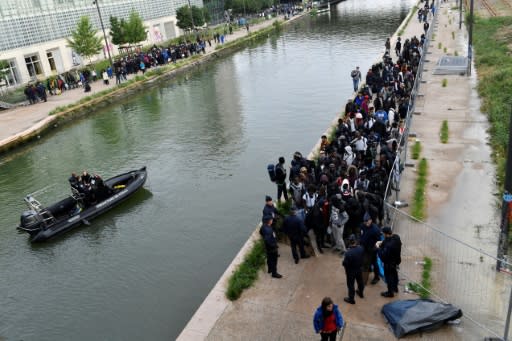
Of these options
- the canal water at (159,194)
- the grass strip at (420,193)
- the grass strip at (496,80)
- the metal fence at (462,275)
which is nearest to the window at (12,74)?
the canal water at (159,194)

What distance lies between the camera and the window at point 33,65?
128 feet

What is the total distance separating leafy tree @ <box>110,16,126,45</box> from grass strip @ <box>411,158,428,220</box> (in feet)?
115

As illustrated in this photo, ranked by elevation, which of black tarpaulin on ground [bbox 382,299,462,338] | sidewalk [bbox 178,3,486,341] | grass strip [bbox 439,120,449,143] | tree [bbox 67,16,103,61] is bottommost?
sidewalk [bbox 178,3,486,341]

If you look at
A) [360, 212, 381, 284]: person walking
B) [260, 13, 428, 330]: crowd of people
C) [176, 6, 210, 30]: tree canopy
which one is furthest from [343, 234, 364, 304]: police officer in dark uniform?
[176, 6, 210, 30]: tree canopy

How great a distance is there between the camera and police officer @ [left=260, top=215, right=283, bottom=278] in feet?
31.0

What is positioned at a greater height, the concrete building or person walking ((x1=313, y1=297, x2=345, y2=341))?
the concrete building

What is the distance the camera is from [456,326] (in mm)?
7805

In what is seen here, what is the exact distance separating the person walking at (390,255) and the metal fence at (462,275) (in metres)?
0.57

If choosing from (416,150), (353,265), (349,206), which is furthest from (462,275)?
(416,150)

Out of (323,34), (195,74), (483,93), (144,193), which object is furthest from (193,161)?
(323,34)

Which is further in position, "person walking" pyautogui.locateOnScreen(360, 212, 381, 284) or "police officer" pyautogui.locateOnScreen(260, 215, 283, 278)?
"police officer" pyautogui.locateOnScreen(260, 215, 283, 278)

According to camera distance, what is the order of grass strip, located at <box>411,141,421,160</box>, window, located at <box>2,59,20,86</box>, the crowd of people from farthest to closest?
→ 1. window, located at <box>2,59,20,86</box>
2. grass strip, located at <box>411,141,421,160</box>
3. the crowd of people

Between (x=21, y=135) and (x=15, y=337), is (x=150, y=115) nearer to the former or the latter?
(x=21, y=135)

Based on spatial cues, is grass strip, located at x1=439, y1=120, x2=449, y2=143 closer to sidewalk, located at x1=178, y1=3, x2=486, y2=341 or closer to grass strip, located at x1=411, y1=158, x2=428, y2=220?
grass strip, located at x1=411, y1=158, x2=428, y2=220
